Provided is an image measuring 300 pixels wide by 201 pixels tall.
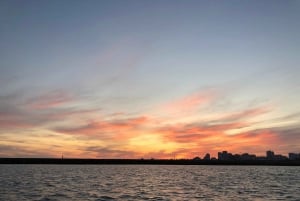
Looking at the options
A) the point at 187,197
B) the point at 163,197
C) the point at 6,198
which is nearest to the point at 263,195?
the point at 187,197

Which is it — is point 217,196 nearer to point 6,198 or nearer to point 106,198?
point 106,198

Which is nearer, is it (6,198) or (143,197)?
(6,198)

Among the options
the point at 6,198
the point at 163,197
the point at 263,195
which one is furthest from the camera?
the point at 263,195

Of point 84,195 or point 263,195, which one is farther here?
point 263,195

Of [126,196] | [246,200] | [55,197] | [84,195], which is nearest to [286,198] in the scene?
[246,200]

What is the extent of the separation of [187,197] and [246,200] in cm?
717

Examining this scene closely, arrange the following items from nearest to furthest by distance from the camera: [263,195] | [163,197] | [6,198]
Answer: [6,198] < [163,197] < [263,195]

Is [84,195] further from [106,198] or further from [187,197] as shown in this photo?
[187,197]

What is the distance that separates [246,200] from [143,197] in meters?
12.6

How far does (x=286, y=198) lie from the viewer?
46.8 m

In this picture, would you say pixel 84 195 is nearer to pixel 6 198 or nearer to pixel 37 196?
pixel 37 196

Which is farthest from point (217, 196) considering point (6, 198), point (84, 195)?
point (6, 198)

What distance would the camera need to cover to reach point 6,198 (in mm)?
42062

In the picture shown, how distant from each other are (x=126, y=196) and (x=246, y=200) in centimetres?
1489
